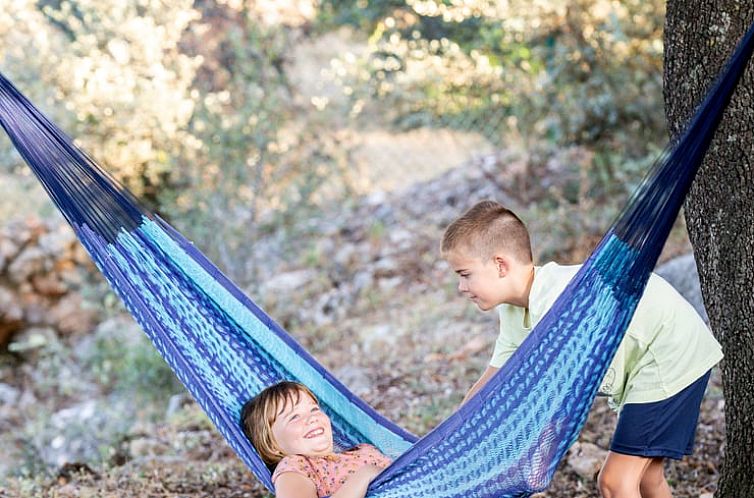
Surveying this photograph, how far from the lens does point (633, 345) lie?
192cm

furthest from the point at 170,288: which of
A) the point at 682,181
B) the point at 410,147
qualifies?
Result: the point at 410,147

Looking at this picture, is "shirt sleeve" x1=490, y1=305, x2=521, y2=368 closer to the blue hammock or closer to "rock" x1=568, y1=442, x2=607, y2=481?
the blue hammock

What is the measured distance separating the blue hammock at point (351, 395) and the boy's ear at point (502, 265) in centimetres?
24

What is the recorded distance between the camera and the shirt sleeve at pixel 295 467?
6.61ft

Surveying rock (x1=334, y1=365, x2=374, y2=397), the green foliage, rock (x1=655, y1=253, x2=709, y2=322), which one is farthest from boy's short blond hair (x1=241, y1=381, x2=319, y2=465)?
the green foliage

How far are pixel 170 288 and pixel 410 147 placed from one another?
4.92 metres

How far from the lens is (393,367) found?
4.06 m

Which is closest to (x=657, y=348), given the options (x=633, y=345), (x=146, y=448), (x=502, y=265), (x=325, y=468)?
(x=633, y=345)

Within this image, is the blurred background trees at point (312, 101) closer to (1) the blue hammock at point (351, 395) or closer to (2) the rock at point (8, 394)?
(2) the rock at point (8, 394)

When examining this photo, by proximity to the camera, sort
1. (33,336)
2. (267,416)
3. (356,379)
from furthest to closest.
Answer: (33,336) → (356,379) → (267,416)

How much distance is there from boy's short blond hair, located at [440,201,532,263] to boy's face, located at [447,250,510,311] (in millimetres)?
11

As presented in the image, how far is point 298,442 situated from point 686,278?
6.71 ft

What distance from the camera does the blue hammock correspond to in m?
1.72

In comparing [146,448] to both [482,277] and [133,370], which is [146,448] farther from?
[482,277]
